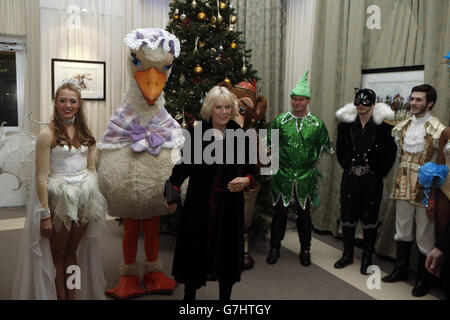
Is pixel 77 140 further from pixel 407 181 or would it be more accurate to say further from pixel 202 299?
pixel 407 181

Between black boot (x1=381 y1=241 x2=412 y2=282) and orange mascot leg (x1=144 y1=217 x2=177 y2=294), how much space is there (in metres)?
1.79

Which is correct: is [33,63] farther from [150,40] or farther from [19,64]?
[150,40]

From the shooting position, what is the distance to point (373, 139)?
3.16 meters

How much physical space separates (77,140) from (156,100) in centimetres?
65

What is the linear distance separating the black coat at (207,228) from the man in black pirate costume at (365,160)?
1434 mm

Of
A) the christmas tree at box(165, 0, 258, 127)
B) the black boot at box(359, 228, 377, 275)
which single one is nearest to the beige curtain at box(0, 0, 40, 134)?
the christmas tree at box(165, 0, 258, 127)

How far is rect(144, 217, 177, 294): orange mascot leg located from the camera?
274 centimetres

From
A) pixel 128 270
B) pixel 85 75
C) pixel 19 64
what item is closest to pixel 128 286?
pixel 128 270

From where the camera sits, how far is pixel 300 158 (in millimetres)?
3344

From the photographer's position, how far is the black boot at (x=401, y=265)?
3102 millimetres

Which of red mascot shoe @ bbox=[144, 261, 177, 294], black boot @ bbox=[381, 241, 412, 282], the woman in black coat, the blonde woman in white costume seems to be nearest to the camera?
the blonde woman in white costume

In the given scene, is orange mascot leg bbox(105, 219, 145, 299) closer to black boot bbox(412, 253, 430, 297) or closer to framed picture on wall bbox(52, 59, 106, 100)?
black boot bbox(412, 253, 430, 297)

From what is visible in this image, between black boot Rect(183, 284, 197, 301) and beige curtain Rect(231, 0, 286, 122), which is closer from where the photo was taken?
black boot Rect(183, 284, 197, 301)
